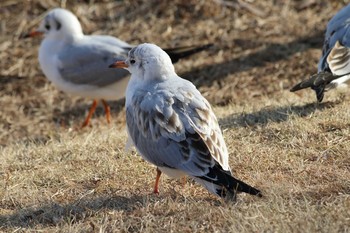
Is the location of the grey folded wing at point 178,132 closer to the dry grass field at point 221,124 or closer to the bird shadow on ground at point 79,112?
the dry grass field at point 221,124

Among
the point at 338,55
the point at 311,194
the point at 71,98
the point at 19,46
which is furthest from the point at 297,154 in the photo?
the point at 19,46

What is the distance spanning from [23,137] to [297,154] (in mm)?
4248

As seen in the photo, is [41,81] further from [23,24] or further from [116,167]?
[116,167]

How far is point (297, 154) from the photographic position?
5973mm

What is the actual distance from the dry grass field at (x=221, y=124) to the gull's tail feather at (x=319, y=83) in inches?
7.5

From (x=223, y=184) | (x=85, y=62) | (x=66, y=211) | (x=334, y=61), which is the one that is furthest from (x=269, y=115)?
(x=85, y=62)

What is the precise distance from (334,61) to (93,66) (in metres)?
2.94

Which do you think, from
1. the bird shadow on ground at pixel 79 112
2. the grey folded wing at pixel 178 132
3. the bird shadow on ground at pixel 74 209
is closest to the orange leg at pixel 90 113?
the bird shadow on ground at pixel 79 112

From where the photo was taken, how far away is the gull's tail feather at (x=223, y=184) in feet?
15.4

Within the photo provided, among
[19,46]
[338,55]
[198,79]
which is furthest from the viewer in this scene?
[19,46]

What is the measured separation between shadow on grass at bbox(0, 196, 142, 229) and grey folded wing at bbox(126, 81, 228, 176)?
358 mm

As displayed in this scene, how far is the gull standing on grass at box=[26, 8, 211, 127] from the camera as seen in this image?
9.06m

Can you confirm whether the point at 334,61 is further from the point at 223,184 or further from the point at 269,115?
the point at 223,184

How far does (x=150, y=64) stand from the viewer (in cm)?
575
